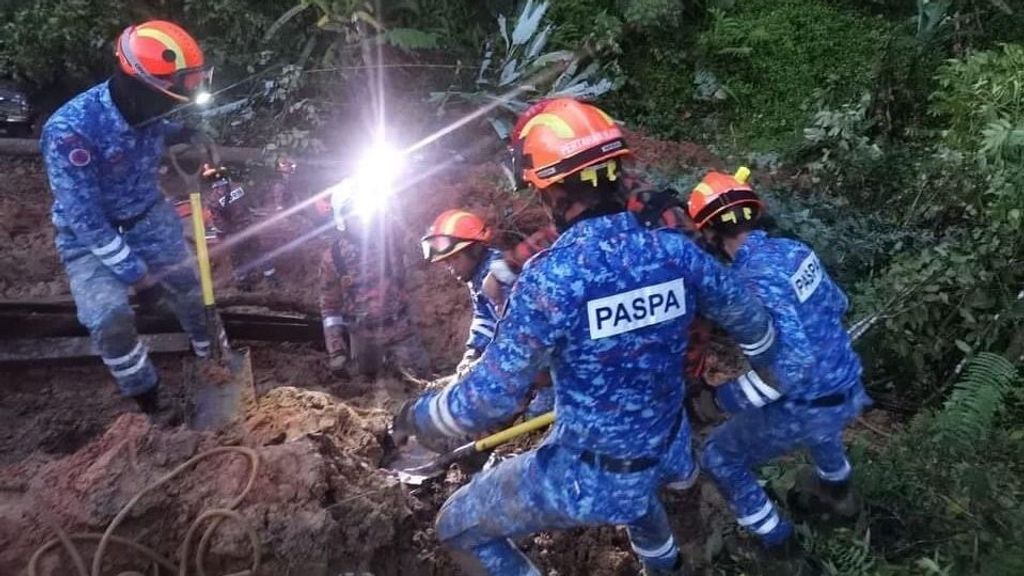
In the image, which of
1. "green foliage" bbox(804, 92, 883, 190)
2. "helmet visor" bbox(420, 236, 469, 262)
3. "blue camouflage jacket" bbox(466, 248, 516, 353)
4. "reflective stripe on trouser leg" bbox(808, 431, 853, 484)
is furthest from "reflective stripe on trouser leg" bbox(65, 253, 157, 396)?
"green foliage" bbox(804, 92, 883, 190)

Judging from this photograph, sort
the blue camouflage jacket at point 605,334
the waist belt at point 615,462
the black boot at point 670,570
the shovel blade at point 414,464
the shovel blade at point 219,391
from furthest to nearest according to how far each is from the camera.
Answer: the shovel blade at point 219,391
the shovel blade at point 414,464
the black boot at point 670,570
the waist belt at point 615,462
the blue camouflage jacket at point 605,334

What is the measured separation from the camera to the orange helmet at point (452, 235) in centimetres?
453

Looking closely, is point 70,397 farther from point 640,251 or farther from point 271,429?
point 640,251

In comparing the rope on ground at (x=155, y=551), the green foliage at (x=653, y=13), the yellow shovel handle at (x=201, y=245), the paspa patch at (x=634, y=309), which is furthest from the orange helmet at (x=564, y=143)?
the green foliage at (x=653, y=13)

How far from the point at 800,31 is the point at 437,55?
13.1ft

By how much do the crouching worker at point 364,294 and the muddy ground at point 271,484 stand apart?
0.19 m

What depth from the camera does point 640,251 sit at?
9.10 feet

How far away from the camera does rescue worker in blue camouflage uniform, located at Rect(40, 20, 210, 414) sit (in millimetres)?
4555

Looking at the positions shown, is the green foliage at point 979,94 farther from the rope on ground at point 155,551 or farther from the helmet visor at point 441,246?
the rope on ground at point 155,551

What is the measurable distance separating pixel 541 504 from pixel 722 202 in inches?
63.9

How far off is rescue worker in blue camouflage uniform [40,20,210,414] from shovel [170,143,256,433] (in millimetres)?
271

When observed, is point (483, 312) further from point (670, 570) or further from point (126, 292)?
point (126, 292)

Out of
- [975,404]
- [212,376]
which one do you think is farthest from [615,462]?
[212,376]

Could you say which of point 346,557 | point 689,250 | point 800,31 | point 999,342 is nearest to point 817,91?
point 800,31
